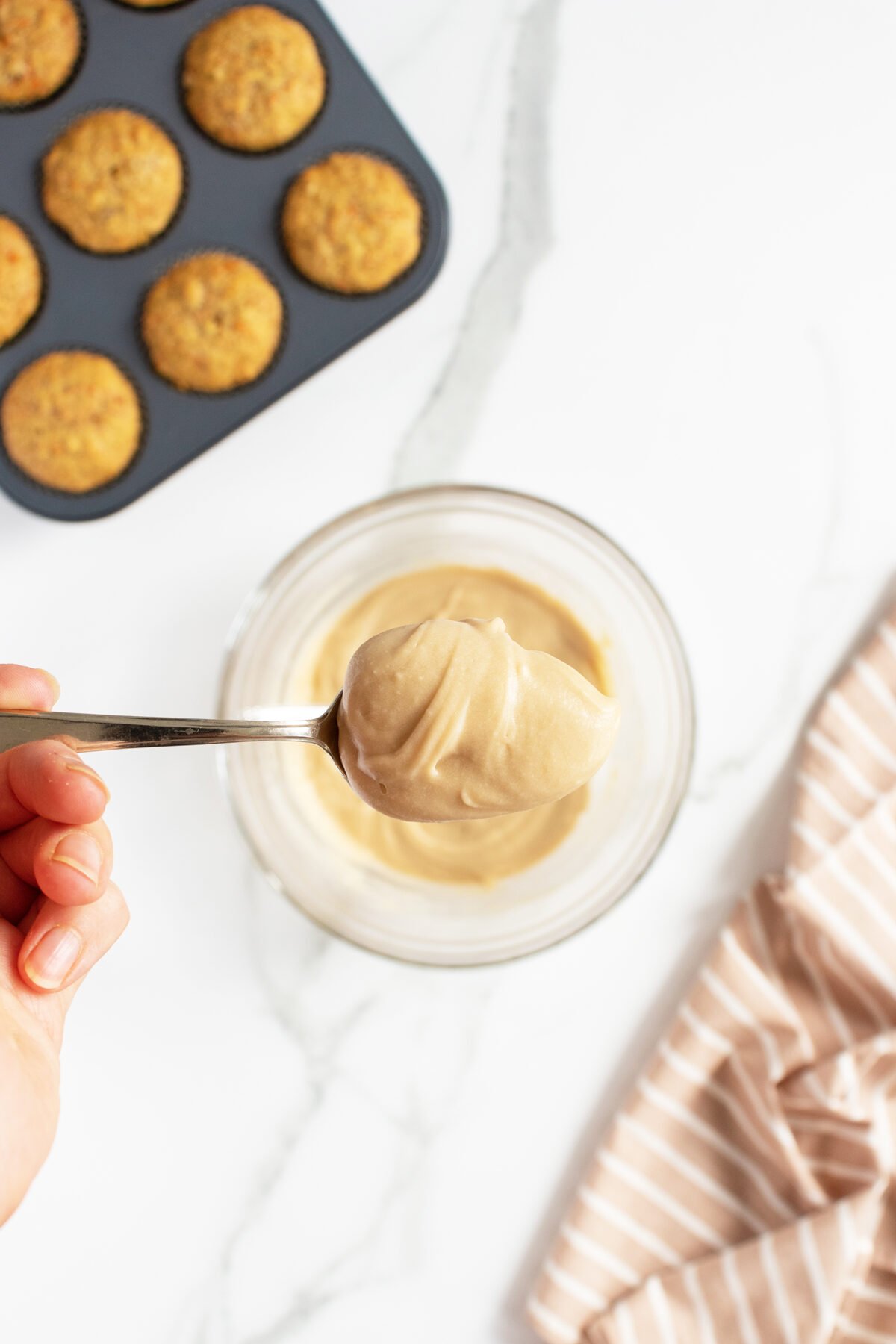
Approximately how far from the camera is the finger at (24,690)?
1085 millimetres

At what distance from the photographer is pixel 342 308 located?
51.3 inches

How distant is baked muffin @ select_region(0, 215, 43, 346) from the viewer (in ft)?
4.28

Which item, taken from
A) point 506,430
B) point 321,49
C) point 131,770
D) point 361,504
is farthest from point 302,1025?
point 321,49

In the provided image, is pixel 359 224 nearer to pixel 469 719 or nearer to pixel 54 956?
pixel 469 719

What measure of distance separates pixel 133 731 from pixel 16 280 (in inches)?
25.1

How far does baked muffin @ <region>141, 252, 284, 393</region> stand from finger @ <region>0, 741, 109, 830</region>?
0.49m

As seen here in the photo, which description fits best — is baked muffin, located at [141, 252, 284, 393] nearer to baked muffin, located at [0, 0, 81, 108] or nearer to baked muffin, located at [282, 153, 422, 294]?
baked muffin, located at [282, 153, 422, 294]

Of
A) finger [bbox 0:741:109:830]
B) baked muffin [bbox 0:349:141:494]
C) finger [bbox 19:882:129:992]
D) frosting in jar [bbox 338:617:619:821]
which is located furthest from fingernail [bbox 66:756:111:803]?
baked muffin [bbox 0:349:141:494]

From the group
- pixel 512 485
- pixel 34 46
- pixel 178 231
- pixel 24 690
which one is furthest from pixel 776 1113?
pixel 34 46

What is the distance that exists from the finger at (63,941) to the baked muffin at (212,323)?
59cm

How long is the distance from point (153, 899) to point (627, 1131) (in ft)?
2.11

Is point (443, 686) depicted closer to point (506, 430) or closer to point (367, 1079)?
point (506, 430)

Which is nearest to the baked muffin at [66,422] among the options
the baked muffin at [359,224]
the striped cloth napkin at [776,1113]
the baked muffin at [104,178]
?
the baked muffin at [104,178]

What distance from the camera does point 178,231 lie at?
1319 mm
